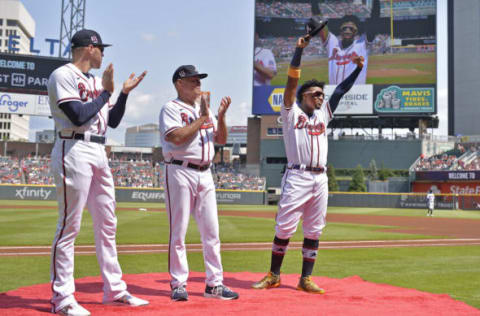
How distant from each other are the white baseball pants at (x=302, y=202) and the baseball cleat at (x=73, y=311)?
226 cm

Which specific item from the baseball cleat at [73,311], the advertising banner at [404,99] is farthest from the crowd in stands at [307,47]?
the baseball cleat at [73,311]

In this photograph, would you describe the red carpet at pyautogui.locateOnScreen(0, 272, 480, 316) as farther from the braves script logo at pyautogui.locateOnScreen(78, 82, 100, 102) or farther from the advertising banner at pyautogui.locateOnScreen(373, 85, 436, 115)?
the advertising banner at pyautogui.locateOnScreen(373, 85, 436, 115)

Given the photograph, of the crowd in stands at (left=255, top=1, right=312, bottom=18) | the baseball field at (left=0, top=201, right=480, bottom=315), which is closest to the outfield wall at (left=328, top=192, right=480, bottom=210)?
the crowd in stands at (left=255, top=1, right=312, bottom=18)

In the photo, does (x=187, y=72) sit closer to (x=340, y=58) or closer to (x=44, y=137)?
(x=340, y=58)

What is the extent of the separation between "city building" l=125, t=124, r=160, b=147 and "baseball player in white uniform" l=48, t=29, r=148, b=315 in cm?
17221

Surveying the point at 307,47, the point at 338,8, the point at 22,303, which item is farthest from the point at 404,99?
the point at 22,303

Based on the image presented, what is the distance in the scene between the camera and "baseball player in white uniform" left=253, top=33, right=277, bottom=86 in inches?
1860

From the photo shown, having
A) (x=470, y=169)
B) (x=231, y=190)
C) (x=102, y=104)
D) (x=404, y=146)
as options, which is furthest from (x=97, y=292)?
(x=404, y=146)

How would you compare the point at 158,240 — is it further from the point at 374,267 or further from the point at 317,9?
the point at 317,9

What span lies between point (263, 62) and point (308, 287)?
44374 millimetres

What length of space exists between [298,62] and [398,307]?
2.67m

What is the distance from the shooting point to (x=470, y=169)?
38188 mm

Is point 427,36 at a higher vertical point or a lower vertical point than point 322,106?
higher

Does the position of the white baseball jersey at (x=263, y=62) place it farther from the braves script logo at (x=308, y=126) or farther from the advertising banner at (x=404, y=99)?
the braves script logo at (x=308, y=126)
